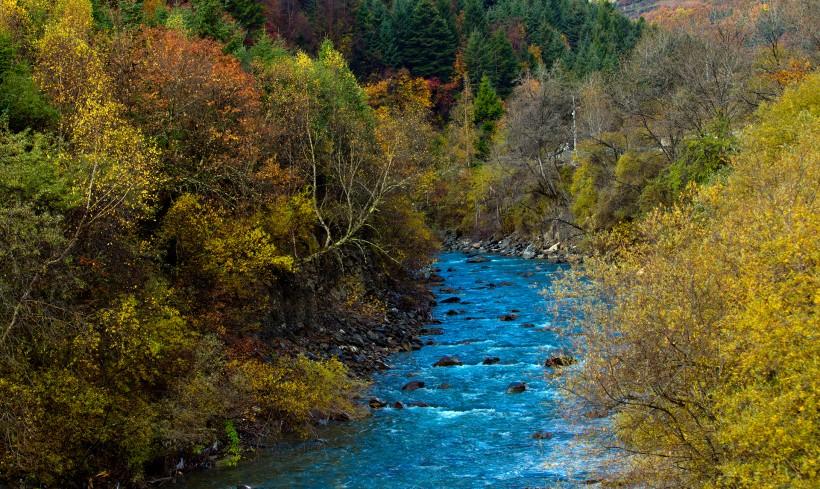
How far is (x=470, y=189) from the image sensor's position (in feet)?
302

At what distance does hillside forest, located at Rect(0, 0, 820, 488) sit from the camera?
15641mm

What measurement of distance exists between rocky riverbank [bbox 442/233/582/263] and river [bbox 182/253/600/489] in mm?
30772

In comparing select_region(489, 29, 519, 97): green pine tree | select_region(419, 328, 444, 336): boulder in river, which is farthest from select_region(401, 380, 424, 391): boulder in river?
select_region(489, 29, 519, 97): green pine tree

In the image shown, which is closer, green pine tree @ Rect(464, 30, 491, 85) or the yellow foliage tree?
the yellow foliage tree

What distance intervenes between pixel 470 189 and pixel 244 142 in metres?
59.4

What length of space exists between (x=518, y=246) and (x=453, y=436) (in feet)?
179

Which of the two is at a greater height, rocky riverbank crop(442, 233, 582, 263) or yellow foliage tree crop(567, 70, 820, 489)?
yellow foliage tree crop(567, 70, 820, 489)

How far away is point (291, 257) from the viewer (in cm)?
3478

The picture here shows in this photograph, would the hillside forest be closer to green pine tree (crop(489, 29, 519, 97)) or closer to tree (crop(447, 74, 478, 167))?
tree (crop(447, 74, 478, 167))

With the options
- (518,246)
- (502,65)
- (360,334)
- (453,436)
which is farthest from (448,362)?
(502,65)

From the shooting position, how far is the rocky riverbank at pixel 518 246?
234 feet

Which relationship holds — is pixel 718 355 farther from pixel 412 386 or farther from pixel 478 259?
pixel 478 259

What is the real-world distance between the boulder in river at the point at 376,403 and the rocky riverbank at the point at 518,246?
124 feet

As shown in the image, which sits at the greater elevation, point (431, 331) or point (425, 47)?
point (425, 47)
